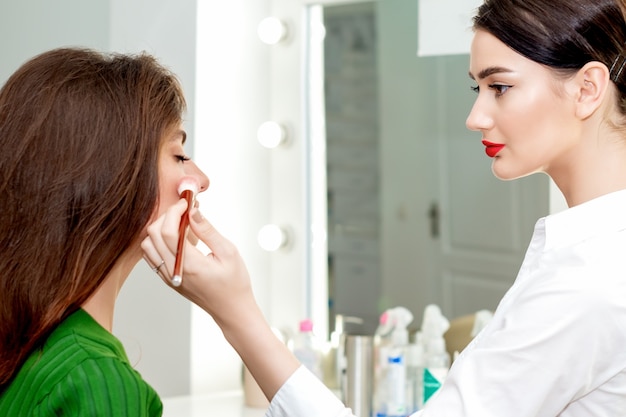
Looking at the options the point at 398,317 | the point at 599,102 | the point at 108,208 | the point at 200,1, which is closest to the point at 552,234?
the point at 599,102

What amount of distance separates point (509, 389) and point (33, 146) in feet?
2.09

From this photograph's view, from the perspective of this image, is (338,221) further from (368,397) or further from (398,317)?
(368,397)

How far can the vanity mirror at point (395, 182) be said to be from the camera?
1883 millimetres

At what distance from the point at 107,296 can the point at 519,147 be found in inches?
22.4

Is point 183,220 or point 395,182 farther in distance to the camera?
point 395,182

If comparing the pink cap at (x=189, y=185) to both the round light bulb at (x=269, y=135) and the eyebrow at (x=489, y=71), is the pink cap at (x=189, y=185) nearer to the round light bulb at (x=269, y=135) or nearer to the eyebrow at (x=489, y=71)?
the eyebrow at (x=489, y=71)

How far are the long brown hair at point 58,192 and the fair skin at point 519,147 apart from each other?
0.08 m

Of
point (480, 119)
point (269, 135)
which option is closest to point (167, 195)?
point (480, 119)

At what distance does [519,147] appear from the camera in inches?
44.5

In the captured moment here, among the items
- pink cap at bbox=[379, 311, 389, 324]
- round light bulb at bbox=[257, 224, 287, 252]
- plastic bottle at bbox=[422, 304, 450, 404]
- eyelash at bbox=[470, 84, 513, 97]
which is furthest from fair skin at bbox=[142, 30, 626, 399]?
round light bulb at bbox=[257, 224, 287, 252]

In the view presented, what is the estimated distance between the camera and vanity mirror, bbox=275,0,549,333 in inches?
74.1

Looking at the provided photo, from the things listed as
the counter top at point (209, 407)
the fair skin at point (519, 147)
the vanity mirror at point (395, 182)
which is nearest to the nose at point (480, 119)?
the fair skin at point (519, 147)

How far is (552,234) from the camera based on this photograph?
1101mm

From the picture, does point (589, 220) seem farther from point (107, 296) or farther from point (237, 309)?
point (107, 296)
